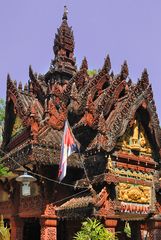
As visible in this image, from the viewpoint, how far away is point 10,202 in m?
18.2

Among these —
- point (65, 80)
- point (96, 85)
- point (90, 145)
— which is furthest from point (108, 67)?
point (90, 145)

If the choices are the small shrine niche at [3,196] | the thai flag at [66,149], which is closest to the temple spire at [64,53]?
the small shrine niche at [3,196]

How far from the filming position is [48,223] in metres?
14.7

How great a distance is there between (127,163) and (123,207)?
187 cm

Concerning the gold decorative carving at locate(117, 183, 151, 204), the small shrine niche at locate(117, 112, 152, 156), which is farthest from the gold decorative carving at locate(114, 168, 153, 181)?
the small shrine niche at locate(117, 112, 152, 156)

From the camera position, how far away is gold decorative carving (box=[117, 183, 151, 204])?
14273 mm

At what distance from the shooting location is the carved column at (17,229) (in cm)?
1727

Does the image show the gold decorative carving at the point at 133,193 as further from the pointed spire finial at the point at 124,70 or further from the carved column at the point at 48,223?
the pointed spire finial at the point at 124,70

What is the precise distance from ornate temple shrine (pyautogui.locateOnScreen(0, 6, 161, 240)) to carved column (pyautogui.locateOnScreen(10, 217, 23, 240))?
0.04 metres

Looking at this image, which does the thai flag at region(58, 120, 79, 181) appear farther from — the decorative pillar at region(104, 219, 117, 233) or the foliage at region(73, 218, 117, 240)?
the decorative pillar at region(104, 219, 117, 233)

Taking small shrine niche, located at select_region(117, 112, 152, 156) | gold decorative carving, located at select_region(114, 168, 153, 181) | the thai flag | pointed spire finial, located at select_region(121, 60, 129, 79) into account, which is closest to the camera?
the thai flag

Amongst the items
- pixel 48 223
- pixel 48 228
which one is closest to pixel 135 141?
pixel 48 223

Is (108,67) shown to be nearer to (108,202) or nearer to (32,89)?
(32,89)

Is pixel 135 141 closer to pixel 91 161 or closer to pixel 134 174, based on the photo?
pixel 134 174
